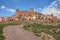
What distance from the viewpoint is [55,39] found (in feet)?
79.1

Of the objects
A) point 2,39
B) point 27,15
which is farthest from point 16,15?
point 2,39

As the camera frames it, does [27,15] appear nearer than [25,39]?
No

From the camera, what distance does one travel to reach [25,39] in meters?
24.1

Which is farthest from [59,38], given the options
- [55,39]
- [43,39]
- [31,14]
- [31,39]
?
[31,14]

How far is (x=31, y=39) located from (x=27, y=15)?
442 ft

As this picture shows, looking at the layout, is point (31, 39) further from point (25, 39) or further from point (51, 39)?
point (51, 39)

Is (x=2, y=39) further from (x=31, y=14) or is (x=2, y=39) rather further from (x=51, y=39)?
(x=31, y=14)

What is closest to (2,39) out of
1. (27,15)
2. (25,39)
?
(25,39)

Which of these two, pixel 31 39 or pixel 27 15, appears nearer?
pixel 31 39

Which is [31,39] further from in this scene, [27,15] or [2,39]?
[27,15]

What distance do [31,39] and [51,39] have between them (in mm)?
2680

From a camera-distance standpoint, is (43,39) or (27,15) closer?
(43,39)

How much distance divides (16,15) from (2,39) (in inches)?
5305

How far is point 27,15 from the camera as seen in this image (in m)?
158
